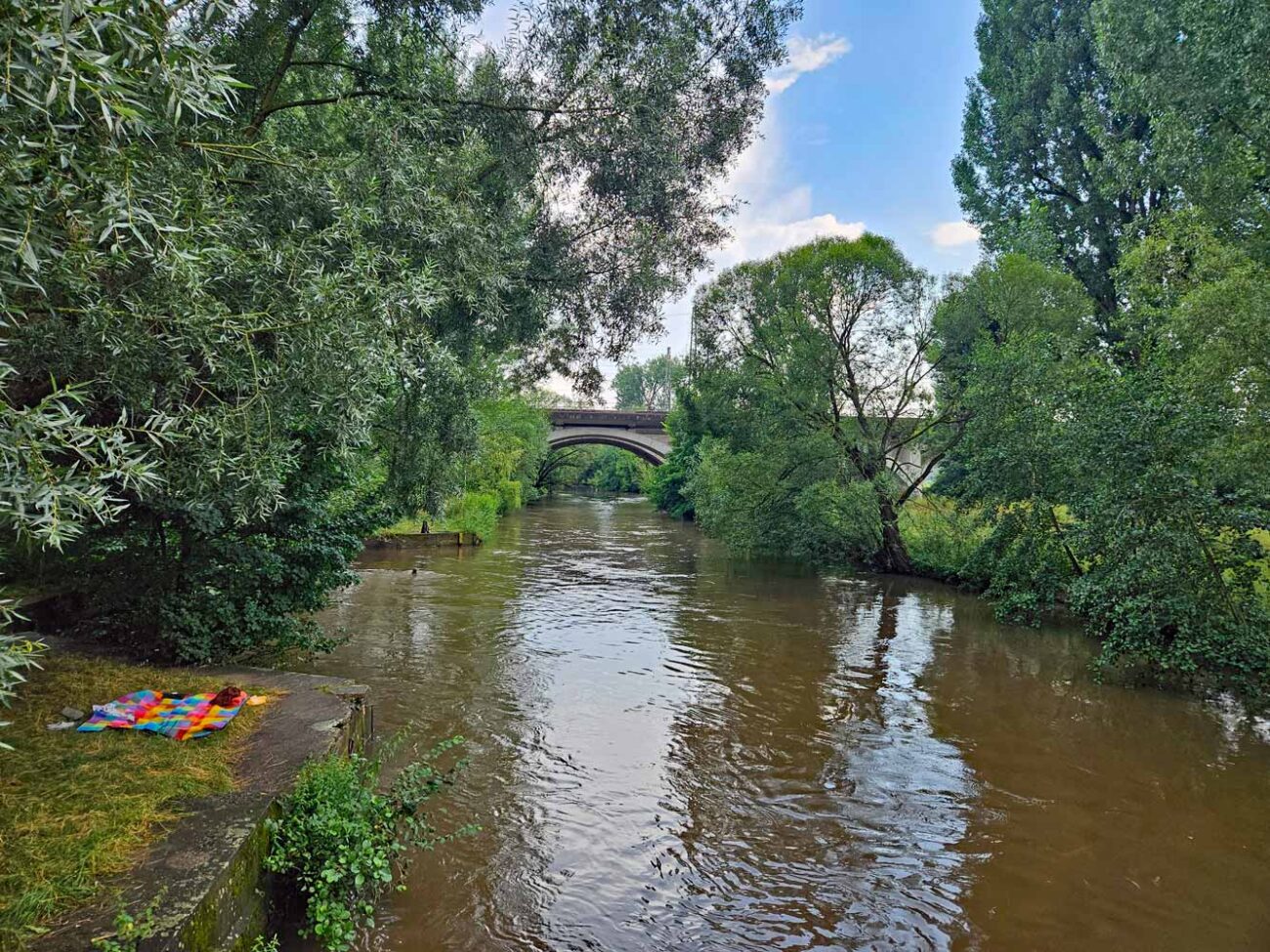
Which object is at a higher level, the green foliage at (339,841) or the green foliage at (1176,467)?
the green foliage at (1176,467)

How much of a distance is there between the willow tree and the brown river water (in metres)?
6.51

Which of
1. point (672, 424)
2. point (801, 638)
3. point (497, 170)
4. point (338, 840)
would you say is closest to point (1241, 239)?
point (801, 638)

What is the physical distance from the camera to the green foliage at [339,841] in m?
4.04

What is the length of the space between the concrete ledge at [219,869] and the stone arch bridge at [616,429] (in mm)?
37832

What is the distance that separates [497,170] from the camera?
8961 mm

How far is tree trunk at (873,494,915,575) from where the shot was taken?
2033cm

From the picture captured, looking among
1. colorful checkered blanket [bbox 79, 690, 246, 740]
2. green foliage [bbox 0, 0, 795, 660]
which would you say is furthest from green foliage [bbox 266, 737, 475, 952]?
green foliage [bbox 0, 0, 795, 660]

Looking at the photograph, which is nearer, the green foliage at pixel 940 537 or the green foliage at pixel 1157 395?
the green foliage at pixel 1157 395

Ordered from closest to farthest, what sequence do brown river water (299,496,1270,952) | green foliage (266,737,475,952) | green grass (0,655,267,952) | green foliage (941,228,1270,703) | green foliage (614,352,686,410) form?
green grass (0,655,267,952), green foliage (266,737,475,952), brown river water (299,496,1270,952), green foliage (941,228,1270,703), green foliage (614,352,686,410)

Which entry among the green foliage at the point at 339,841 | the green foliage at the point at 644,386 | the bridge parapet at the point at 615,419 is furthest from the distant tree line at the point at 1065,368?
the green foliage at the point at 644,386

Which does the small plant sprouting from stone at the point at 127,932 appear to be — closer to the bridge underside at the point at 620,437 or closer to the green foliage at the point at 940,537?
the green foliage at the point at 940,537

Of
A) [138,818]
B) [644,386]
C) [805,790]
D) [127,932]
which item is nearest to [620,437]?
[805,790]

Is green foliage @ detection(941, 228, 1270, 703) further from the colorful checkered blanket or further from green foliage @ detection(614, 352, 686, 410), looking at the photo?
green foliage @ detection(614, 352, 686, 410)

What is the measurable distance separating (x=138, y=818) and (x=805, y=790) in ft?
18.2
